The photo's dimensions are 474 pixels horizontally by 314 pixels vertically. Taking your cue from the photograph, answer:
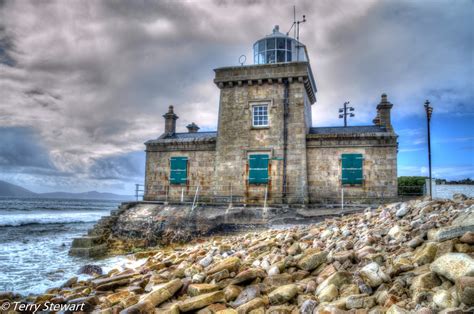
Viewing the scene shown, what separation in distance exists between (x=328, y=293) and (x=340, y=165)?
11.7 m

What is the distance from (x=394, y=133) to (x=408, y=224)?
1005cm

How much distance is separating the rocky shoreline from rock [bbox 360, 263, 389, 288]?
0.04ft

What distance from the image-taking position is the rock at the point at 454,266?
10.8 feet

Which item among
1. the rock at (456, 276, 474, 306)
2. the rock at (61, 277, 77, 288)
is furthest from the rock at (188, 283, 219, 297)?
the rock at (61, 277, 77, 288)

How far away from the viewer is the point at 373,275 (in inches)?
158

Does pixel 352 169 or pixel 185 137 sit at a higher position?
pixel 185 137

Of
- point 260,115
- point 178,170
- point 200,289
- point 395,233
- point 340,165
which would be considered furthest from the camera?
point 178,170

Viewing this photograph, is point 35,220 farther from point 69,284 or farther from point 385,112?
point 385,112

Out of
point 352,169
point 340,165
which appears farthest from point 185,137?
point 352,169

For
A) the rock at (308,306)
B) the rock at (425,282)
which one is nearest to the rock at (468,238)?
the rock at (425,282)

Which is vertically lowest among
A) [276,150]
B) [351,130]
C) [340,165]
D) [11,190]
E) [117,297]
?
[11,190]

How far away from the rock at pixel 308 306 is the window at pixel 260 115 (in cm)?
1243

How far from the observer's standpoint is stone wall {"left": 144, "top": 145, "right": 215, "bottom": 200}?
54.8ft

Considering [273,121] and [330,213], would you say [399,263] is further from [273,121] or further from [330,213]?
[273,121]
